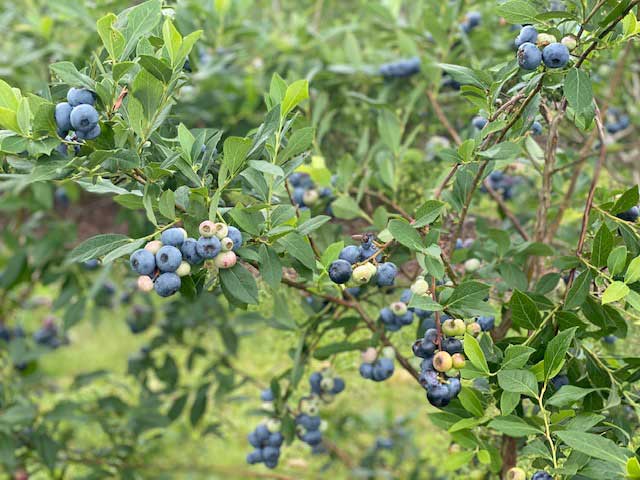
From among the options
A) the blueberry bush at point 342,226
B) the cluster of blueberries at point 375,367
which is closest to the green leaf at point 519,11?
the blueberry bush at point 342,226

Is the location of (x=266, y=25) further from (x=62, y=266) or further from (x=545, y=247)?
(x=545, y=247)

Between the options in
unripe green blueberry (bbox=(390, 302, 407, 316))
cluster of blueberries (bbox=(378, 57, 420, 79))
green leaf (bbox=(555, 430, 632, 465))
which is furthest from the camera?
cluster of blueberries (bbox=(378, 57, 420, 79))

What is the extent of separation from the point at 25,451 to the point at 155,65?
1466 millimetres

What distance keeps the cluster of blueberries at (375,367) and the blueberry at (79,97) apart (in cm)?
61

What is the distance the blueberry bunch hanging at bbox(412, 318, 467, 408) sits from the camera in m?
0.94

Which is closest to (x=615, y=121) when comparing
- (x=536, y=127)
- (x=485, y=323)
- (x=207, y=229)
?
(x=536, y=127)

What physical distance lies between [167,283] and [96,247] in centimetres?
13

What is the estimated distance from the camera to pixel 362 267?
965 mm

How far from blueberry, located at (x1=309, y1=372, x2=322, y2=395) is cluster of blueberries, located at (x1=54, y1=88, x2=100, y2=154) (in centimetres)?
66

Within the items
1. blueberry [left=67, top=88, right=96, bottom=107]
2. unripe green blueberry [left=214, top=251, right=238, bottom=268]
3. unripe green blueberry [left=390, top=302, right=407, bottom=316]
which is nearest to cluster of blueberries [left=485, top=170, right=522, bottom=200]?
unripe green blueberry [left=390, top=302, right=407, bottom=316]

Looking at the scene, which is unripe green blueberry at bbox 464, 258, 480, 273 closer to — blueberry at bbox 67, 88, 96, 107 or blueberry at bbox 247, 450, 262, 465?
blueberry at bbox 247, 450, 262, 465

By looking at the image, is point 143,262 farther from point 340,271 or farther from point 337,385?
point 337,385

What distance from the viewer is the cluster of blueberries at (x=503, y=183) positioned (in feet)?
5.28

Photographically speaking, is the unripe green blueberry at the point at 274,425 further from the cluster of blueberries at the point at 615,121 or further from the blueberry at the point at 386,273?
the cluster of blueberries at the point at 615,121
